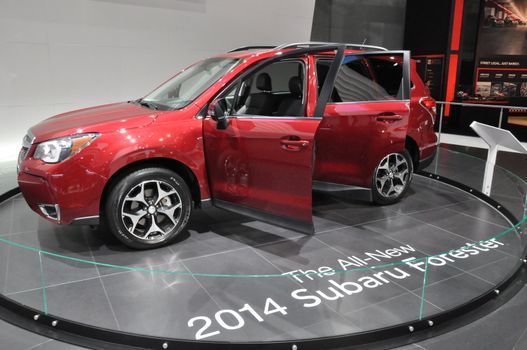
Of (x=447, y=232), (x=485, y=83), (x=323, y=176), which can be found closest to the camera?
(x=447, y=232)

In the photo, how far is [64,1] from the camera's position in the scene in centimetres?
654

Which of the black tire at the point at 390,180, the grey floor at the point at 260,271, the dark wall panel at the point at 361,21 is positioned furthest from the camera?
the dark wall panel at the point at 361,21

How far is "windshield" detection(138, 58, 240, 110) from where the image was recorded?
4156 mm

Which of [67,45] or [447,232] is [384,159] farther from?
[67,45]

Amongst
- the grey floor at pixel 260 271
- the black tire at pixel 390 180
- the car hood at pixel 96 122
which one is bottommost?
the grey floor at pixel 260 271

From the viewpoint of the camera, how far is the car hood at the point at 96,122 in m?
3.62

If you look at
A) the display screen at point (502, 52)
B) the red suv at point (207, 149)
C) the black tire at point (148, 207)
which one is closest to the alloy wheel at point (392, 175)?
the red suv at point (207, 149)

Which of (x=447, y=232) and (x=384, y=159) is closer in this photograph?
(x=447, y=232)

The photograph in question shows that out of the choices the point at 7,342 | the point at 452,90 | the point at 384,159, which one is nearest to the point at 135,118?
the point at 7,342

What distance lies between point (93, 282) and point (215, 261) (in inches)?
37.8

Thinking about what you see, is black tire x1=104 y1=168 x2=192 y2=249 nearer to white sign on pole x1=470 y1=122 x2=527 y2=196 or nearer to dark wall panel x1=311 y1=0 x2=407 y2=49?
white sign on pole x1=470 y1=122 x2=527 y2=196

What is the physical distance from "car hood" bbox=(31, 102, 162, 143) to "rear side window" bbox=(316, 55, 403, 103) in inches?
76.2

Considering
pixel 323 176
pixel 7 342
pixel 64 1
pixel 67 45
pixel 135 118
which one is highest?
pixel 64 1

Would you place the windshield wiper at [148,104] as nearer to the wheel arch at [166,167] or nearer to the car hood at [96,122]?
the car hood at [96,122]
